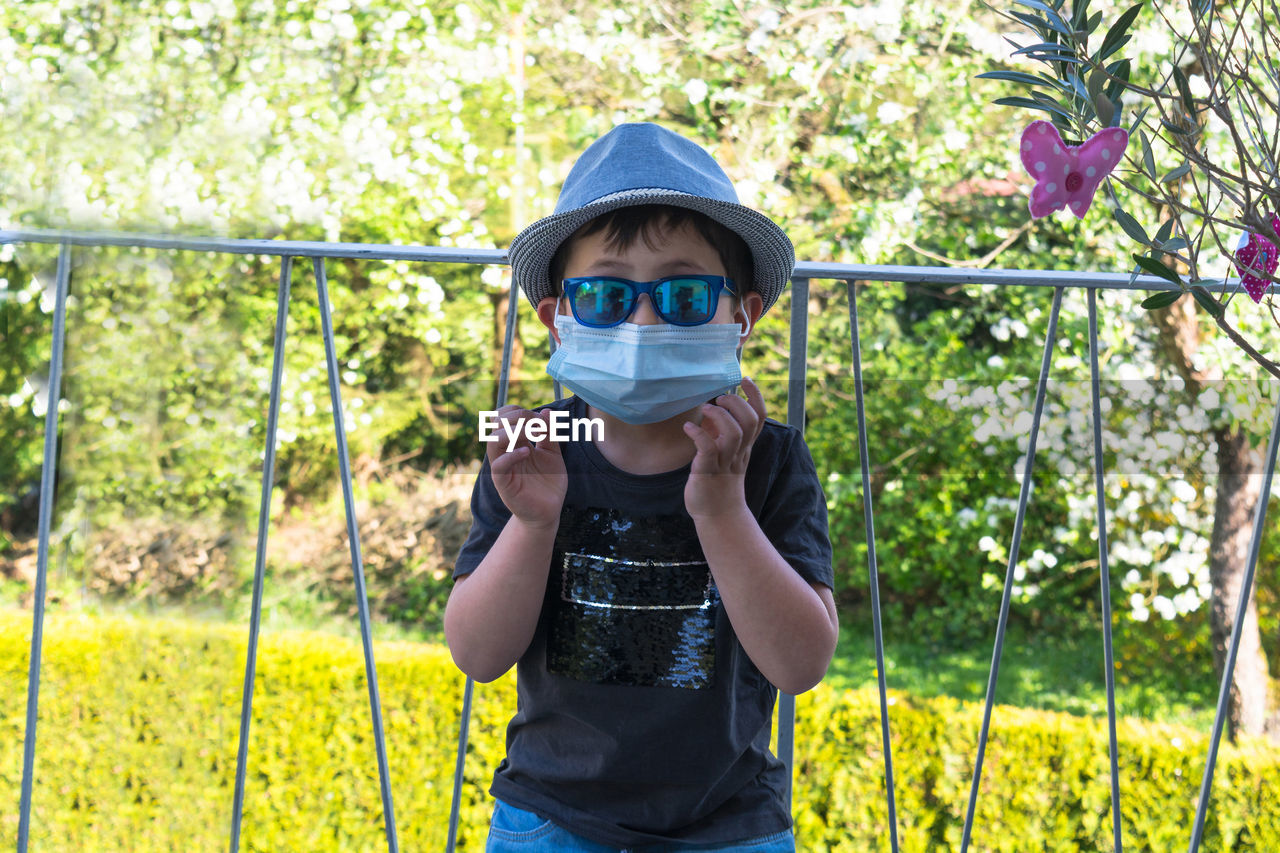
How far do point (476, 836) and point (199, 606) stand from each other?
206 cm

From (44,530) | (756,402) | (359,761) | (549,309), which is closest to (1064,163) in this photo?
(756,402)

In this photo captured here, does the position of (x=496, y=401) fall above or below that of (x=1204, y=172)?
below

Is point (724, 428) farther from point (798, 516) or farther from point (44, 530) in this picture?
point (44, 530)

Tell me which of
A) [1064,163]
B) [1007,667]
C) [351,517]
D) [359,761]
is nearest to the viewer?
[1064,163]

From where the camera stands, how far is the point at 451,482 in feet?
11.4

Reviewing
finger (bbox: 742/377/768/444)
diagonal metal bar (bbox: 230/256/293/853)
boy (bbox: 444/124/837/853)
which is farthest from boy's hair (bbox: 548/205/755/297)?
diagonal metal bar (bbox: 230/256/293/853)

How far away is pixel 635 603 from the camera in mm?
1352

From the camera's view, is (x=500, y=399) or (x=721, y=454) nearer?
(x=721, y=454)

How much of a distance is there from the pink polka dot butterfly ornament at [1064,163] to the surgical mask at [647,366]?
388mm

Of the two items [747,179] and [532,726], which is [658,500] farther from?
[747,179]

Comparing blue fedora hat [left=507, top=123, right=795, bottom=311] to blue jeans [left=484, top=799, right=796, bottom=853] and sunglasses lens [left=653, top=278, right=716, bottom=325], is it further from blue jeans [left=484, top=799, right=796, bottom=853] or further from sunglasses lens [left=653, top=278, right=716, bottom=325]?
blue jeans [left=484, top=799, right=796, bottom=853]

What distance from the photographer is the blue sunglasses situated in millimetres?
1255

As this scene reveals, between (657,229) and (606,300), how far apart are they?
0.11 meters

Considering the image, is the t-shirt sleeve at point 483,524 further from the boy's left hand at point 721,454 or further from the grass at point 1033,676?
the grass at point 1033,676
